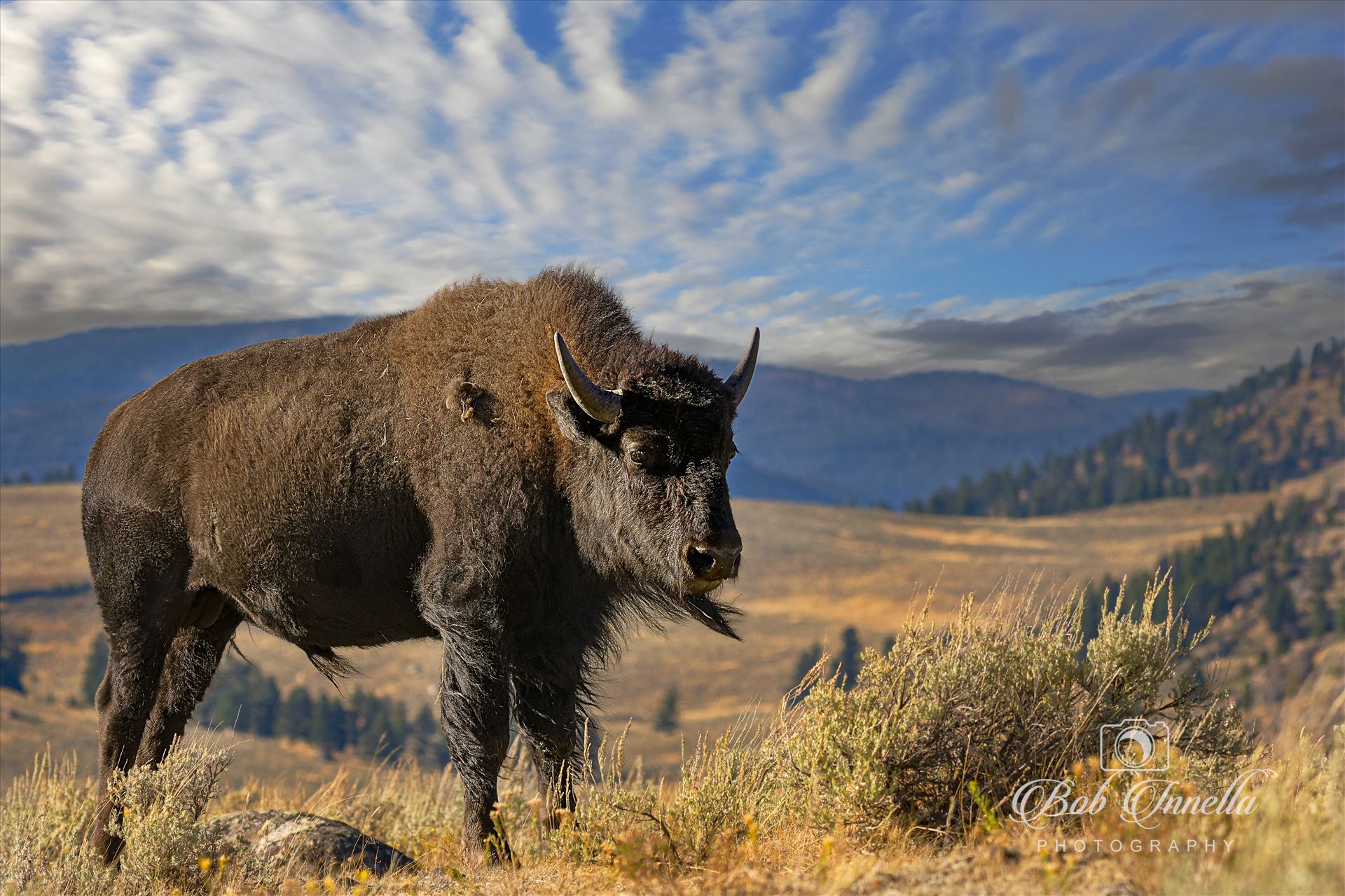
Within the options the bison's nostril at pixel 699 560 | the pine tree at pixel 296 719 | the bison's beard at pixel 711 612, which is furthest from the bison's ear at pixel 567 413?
the pine tree at pixel 296 719

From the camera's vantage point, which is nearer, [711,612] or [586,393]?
[586,393]

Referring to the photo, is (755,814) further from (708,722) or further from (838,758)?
(708,722)

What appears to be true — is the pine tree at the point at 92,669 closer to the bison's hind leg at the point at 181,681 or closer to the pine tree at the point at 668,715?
the pine tree at the point at 668,715

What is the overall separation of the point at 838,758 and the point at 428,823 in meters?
5.08

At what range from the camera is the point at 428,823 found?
9094 mm

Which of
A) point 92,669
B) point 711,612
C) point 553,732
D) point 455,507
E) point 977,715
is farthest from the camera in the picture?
point 92,669

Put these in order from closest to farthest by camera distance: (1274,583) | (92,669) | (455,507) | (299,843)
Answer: (455,507) → (299,843) → (92,669) → (1274,583)

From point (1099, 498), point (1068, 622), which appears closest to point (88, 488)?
point (1068, 622)

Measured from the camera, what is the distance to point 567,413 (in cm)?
600

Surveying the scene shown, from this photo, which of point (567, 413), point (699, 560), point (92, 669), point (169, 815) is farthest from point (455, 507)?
point (92, 669)

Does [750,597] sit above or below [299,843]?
below

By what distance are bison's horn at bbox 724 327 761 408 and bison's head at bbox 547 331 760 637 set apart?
0.26 meters

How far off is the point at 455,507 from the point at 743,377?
201cm

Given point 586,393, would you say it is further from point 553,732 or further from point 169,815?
point 169,815
